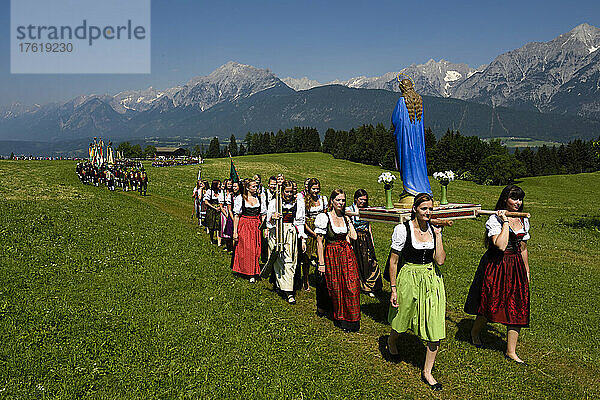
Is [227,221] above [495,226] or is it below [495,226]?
below

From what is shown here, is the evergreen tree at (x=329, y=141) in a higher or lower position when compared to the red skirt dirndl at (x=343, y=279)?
higher

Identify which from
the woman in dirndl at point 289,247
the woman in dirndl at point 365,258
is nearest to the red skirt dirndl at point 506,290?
the woman in dirndl at point 365,258

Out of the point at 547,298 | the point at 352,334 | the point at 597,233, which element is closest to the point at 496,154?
the point at 597,233

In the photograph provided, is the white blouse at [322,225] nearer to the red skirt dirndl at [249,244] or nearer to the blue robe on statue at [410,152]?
the red skirt dirndl at [249,244]

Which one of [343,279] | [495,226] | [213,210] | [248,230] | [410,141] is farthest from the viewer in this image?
[213,210]

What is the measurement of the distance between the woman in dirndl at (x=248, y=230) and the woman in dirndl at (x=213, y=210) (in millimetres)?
4007

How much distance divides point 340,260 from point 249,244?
364cm

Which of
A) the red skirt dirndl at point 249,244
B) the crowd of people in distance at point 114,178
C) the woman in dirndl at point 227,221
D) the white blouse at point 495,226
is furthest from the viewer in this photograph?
the crowd of people in distance at point 114,178

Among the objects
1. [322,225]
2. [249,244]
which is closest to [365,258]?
[322,225]

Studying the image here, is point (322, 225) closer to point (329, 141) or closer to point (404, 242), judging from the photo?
point (404, 242)

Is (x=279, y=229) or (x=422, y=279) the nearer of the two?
(x=422, y=279)

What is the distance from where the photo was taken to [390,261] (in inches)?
244

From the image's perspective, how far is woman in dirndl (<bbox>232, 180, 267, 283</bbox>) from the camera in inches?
419

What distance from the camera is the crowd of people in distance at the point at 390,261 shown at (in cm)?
609
